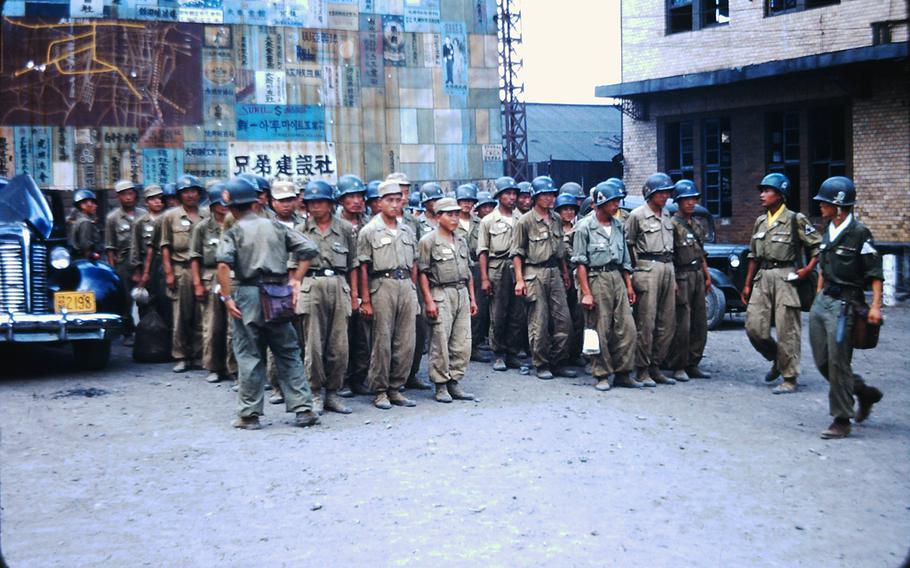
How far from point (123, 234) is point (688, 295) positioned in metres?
7.33

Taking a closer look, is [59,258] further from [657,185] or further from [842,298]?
[842,298]

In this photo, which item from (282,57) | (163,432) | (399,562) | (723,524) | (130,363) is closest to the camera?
(399,562)

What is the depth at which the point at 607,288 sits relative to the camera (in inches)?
410

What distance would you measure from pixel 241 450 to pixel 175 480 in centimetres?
90

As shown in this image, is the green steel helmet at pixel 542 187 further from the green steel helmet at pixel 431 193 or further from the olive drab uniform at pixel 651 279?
the green steel helmet at pixel 431 193

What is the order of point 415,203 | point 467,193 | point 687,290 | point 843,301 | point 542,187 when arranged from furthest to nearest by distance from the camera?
point 415,203
point 467,193
point 542,187
point 687,290
point 843,301

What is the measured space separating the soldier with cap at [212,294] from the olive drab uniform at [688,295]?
16.0ft

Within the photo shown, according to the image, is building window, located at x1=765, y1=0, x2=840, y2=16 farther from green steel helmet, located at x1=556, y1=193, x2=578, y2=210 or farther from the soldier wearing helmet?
the soldier wearing helmet

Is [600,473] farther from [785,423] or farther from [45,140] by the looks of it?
[45,140]

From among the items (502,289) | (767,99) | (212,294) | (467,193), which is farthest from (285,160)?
(767,99)

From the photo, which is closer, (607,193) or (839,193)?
(839,193)

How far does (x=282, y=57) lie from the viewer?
16.2m

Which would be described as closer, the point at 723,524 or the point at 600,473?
the point at 723,524

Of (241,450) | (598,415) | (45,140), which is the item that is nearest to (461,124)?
(45,140)
